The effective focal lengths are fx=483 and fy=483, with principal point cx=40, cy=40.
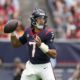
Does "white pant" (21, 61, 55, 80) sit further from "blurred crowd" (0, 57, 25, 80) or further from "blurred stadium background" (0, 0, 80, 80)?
"blurred crowd" (0, 57, 25, 80)

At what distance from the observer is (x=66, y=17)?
13.0m

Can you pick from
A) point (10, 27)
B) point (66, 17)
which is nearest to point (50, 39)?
point (10, 27)

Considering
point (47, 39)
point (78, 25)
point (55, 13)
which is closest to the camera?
point (47, 39)

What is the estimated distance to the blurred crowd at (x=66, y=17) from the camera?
11782 mm

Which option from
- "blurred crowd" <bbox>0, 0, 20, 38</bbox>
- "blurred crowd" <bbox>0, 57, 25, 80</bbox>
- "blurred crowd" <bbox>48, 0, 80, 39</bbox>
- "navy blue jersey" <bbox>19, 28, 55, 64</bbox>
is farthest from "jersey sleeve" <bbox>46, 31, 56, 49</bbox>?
"blurred crowd" <bbox>0, 0, 20, 38</bbox>

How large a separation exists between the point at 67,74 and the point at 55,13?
275cm

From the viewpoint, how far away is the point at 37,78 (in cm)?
767

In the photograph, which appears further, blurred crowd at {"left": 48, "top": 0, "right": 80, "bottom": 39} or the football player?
blurred crowd at {"left": 48, "top": 0, "right": 80, "bottom": 39}

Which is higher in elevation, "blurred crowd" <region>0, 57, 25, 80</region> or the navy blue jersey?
the navy blue jersey

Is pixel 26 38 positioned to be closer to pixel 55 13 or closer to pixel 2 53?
pixel 2 53

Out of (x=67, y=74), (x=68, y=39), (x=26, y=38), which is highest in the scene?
(x=26, y=38)

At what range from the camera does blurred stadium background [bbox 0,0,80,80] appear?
10836mm

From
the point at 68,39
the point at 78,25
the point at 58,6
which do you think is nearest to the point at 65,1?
the point at 58,6

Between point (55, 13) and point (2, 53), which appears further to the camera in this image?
point (55, 13)
